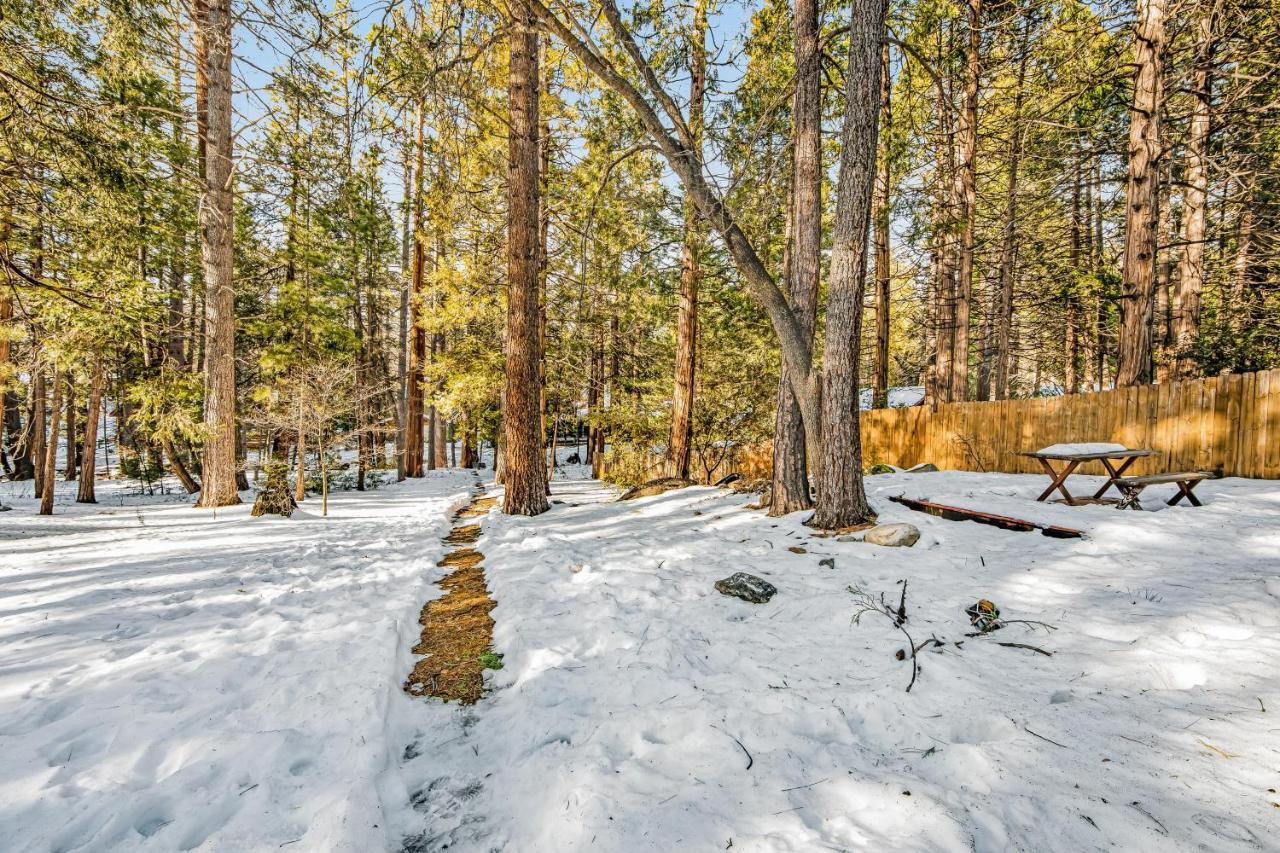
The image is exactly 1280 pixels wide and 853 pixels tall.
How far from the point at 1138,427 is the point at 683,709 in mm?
9690

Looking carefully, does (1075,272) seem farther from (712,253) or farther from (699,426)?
(699,426)

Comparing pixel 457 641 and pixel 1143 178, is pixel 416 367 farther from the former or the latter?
pixel 1143 178

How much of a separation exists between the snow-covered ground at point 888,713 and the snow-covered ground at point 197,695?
36cm

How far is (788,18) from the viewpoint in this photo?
7301 mm

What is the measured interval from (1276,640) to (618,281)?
1230cm

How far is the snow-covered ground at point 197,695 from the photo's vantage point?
1.70 metres

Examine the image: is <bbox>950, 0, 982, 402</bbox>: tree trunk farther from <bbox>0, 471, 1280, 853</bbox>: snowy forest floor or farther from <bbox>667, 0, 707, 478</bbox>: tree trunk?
<bbox>0, 471, 1280, 853</bbox>: snowy forest floor

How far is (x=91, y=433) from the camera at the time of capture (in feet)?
39.3

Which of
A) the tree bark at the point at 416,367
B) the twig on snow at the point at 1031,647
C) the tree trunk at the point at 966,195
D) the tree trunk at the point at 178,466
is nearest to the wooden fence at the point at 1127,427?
the tree trunk at the point at 966,195

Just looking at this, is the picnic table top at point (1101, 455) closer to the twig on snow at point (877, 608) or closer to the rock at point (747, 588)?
the twig on snow at point (877, 608)

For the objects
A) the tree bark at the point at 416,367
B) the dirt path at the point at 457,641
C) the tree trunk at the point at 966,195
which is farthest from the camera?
the tree bark at the point at 416,367

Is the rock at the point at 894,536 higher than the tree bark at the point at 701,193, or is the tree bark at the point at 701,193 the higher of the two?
the tree bark at the point at 701,193

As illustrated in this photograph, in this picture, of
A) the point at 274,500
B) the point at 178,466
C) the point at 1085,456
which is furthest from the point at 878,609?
the point at 178,466

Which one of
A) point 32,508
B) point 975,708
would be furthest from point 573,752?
point 32,508
